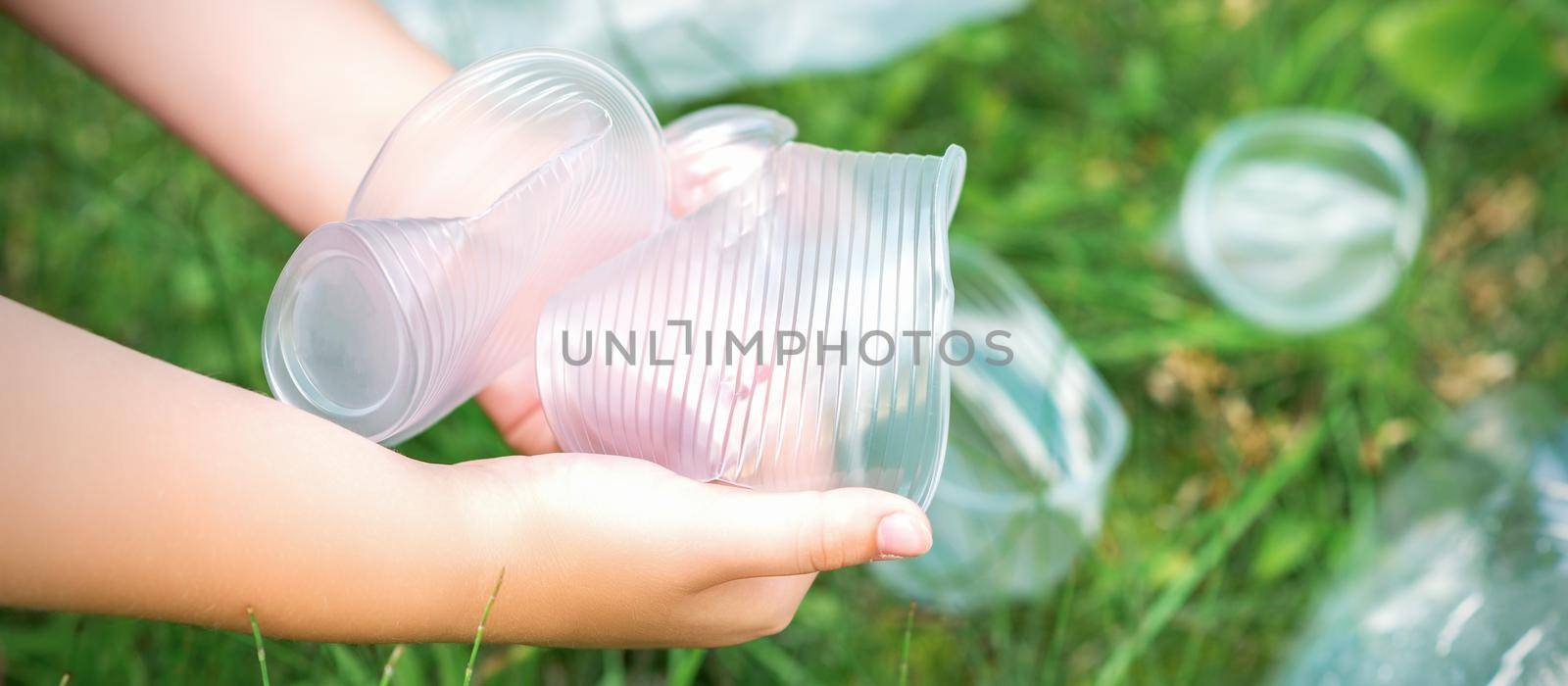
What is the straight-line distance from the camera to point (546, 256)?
0.77 metres

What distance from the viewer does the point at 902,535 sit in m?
0.63

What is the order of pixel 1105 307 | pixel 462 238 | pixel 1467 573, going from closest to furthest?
1. pixel 462 238
2. pixel 1467 573
3. pixel 1105 307

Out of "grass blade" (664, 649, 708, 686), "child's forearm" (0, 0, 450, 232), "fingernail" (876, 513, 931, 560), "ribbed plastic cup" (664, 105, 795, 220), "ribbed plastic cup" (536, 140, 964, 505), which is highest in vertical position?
"child's forearm" (0, 0, 450, 232)

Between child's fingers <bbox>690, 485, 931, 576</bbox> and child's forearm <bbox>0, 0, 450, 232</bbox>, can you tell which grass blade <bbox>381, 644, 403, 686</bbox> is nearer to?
child's fingers <bbox>690, 485, 931, 576</bbox>

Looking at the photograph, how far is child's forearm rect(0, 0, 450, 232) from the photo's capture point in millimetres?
890

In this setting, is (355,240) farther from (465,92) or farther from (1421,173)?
(1421,173)

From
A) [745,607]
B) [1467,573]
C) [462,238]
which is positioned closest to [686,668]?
[745,607]

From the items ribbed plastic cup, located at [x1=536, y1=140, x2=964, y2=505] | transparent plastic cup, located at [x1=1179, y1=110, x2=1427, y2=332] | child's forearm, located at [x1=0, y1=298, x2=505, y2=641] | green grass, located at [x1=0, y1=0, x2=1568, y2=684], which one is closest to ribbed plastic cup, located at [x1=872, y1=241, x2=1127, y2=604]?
green grass, located at [x1=0, y1=0, x2=1568, y2=684]

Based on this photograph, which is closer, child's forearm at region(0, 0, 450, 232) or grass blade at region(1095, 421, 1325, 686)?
child's forearm at region(0, 0, 450, 232)

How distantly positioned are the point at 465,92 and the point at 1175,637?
0.91 metres

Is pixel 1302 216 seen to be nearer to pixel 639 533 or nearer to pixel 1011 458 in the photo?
pixel 1011 458

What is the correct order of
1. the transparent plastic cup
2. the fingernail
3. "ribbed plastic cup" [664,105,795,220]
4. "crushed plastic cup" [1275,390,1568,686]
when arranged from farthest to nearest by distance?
the transparent plastic cup → "crushed plastic cup" [1275,390,1568,686] → "ribbed plastic cup" [664,105,795,220] → the fingernail

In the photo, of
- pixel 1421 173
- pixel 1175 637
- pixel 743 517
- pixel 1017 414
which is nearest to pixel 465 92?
pixel 743 517

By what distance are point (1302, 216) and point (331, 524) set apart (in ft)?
5.26
